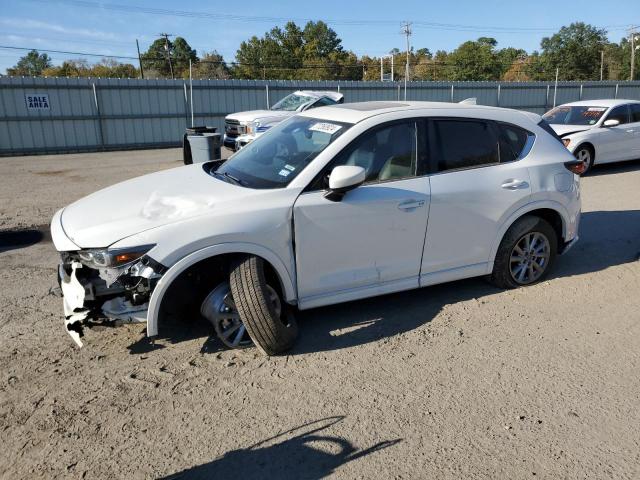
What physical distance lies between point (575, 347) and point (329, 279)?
195 cm

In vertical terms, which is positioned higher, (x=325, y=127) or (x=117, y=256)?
(x=325, y=127)

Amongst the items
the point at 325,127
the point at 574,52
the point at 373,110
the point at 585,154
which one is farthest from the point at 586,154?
the point at 574,52

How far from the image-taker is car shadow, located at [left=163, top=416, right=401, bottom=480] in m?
2.76

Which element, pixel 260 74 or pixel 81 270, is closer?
pixel 81 270

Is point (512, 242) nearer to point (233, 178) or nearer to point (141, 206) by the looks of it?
point (233, 178)

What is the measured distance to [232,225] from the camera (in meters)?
3.67

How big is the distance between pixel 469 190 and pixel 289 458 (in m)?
2.72

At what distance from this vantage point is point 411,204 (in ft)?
14.0

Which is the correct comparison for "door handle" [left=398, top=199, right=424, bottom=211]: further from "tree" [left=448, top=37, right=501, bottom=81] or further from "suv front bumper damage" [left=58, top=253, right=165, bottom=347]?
"tree" [left=448, top=37, right=501, bottom=81]

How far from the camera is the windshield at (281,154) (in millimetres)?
4129

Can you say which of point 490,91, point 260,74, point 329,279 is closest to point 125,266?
point 329,279

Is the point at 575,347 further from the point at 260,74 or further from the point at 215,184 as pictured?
the point at 260,74

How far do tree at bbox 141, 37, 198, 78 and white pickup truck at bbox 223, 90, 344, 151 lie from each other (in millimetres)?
56519

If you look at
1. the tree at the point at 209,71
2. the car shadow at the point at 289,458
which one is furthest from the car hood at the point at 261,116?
the tree at the point at 209,71
